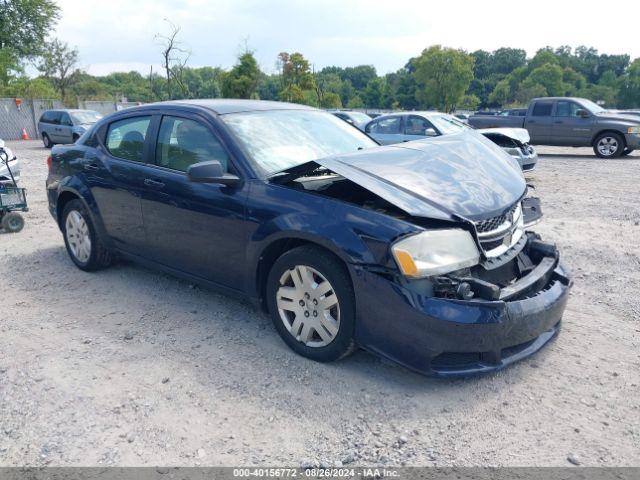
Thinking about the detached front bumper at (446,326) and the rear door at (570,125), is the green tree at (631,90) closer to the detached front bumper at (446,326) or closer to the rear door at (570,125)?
the rear door at (570,125)

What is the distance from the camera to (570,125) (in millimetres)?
16094

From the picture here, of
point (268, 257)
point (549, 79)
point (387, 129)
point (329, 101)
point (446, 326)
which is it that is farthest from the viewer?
point (549, 79)

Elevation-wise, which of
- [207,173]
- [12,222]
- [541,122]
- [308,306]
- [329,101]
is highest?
[329,101]

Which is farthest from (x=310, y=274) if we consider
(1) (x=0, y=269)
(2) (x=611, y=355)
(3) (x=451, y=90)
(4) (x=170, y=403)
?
(3) (x=451, y=90)

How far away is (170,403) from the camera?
298cm

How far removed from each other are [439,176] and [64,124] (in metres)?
22.1

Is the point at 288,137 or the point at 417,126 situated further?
the point at 417,126

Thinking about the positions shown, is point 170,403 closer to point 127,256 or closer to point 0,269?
point 127,256

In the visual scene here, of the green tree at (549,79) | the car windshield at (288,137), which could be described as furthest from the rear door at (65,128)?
the green tree at (549,79)

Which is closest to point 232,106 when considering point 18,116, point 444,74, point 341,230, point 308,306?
point 341,230

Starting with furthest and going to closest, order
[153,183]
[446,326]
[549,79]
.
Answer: [549,79]
[153,183]
[446,326]

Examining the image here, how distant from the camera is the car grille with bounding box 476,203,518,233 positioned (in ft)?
10.2

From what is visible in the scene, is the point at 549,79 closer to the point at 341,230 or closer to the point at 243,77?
the point at 243,77

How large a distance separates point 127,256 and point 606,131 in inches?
614
